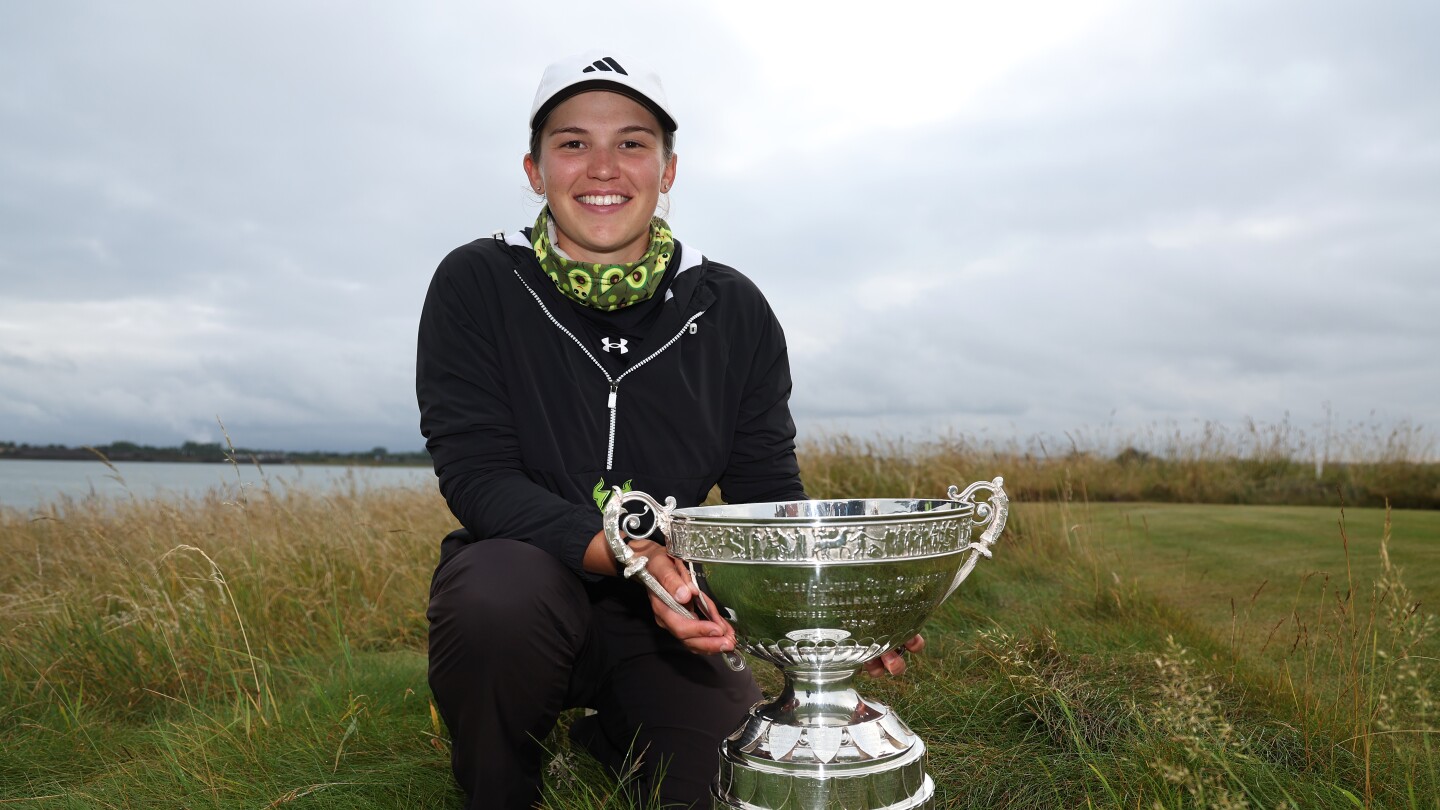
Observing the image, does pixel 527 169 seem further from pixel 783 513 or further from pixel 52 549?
pixel 52 549

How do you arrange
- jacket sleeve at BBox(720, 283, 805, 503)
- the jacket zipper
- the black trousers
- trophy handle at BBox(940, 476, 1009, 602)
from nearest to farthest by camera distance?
trophy handle at BBox(940, 476, 1009, 602)
the black trousers
the jacket zipper
jacket sleeve at BBox(720, 283, 805, 503)

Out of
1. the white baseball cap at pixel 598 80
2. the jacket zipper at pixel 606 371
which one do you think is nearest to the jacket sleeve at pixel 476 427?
the jacket zipper at pixel 606 371

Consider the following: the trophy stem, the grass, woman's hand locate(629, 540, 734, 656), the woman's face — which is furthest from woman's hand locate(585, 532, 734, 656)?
the woman's face

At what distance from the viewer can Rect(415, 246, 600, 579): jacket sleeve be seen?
1945 mm

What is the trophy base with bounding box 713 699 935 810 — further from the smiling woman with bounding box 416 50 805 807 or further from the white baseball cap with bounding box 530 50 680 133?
the white baseball cap with bounding box 530 50 680 133

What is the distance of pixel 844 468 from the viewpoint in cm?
580

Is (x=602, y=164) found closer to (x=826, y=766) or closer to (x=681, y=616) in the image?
(x=681, y=616)

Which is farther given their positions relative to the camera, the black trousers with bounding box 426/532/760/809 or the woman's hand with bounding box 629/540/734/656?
the black trousers with bounding box 426/532/760/809

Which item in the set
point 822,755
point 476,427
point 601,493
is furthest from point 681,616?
point 476,427

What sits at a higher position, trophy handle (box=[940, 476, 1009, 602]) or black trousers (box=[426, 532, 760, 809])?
trophy handle (box=[940, 476, 1009, 602])

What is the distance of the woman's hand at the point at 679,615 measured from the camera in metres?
1.59

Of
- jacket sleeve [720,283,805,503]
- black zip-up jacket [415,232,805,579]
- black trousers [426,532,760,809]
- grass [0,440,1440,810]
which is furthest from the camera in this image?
jacket sleeve [720,283,805,503]

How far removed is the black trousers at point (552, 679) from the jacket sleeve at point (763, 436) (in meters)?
0.45

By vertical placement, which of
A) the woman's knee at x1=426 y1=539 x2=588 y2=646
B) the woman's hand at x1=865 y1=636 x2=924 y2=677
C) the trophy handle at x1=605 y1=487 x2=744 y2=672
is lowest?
the woman's hand at x1=865 y1=636 x2=924 y2=677
